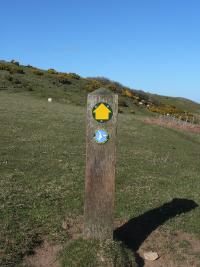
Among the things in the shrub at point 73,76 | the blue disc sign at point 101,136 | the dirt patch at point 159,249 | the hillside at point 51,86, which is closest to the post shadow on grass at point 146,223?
the dirt patch at point 159,249

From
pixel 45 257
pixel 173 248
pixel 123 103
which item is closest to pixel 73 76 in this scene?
pixel 123 103

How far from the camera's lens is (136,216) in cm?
1110

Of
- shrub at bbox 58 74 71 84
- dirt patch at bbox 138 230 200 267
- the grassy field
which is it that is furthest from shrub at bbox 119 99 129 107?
dirt patch at bbox 138 230 200 267

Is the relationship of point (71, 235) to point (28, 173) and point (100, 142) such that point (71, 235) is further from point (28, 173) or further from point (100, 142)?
point (28, 173)

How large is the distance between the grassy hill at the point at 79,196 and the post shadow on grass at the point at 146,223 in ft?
0.07

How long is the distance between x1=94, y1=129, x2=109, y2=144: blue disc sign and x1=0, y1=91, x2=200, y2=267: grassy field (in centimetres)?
211

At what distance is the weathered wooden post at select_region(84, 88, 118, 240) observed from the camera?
8406 millimetres

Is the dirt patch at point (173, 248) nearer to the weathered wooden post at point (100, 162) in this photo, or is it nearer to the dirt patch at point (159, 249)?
the dirt patch at point (159, 249)

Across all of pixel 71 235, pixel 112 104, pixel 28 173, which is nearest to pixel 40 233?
Result: pixel 71 235

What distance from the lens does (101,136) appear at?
8.41m

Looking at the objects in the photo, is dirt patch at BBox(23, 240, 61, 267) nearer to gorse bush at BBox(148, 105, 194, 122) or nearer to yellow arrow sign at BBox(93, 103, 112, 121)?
yellow arrow sign at BBox(93, 103, 112, 121)

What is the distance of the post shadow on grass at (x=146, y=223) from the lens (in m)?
9.57

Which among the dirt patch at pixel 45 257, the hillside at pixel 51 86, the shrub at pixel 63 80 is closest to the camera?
the dirt patch at pixel 45 257

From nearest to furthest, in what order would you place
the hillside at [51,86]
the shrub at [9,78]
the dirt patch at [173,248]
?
the dirt patch at [173,248], the hillside at [51,86], the shrub at [9,78]
